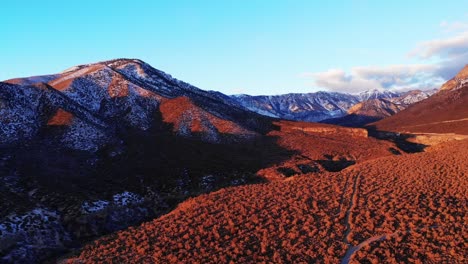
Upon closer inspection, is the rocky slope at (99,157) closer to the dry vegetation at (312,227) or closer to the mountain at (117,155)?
the mountain at (117,155)

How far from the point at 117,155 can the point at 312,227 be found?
3610 centimetres

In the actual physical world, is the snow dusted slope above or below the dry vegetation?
above

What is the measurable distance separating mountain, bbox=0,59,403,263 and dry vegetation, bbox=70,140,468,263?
534 centimetres

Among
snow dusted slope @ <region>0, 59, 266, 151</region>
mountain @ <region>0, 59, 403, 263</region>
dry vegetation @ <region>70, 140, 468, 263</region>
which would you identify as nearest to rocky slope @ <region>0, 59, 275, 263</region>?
mountain @ <region>0, 59, 403, 263</region>

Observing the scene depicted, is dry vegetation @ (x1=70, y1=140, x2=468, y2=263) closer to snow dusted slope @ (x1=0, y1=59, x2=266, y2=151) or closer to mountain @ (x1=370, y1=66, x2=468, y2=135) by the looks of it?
snow dusted slope @ (x1=0, y1=59, x2=266, y2=151)

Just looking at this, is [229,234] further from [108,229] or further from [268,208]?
[108,229]

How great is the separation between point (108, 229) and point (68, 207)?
5700 millimetres

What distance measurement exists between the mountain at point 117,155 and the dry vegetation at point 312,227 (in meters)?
5.34

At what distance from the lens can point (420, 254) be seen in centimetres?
2278

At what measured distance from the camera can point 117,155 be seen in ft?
184

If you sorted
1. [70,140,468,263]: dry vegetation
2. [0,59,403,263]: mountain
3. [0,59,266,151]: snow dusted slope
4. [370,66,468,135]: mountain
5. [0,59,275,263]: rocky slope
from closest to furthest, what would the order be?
[70,140,468,263]: dry vegetation < [0,59,275,263]: rocky slope < [0,59,403,263]: mountain < [0,59,266,151]: snow dusted slope < [370,66,468,135]: mountain

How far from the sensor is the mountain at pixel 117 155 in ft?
107

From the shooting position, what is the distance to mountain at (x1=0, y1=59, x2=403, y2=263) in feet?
107

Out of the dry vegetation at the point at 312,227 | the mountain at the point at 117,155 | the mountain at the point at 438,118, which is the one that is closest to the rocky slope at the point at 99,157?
the mountain at the point at 117,155
